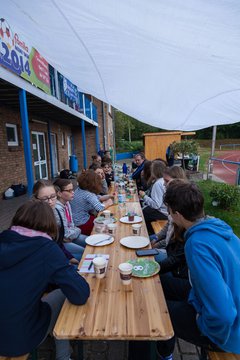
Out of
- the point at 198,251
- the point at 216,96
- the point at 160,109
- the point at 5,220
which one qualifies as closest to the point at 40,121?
the point at 5,220

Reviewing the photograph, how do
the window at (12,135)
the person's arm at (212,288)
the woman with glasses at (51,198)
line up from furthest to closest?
the window at (12,135), the woman with glasses at (51,198), the person's arm at (212,288)

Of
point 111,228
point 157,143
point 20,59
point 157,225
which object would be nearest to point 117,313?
point 111,228

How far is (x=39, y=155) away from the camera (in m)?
9.97

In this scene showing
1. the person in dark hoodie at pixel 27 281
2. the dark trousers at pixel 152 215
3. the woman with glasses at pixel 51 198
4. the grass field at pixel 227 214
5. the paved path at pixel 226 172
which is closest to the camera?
the person in dark hoodie at pixel 27 281

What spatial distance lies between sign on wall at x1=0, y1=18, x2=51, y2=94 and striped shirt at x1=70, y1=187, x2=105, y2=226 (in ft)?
9.84

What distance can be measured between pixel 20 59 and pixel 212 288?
5662 millimetres

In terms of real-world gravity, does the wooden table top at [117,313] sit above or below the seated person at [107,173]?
below

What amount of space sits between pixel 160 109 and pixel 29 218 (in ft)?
8.10

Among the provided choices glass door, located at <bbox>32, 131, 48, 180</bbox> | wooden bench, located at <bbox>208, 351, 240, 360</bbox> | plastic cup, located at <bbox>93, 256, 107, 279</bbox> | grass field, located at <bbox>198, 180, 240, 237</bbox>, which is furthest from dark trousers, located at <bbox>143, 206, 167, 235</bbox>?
glass door, located at <bbox>32, 131, 48, 180</bbox>

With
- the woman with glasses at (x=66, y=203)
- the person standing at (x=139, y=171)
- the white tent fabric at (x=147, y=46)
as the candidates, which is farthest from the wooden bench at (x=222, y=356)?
the person standing at (x=139, y=171)

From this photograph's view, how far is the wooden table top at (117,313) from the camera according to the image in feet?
4.00

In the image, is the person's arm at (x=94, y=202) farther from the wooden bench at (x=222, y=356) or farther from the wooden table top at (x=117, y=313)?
the wooden bench at (x=222, y=356)

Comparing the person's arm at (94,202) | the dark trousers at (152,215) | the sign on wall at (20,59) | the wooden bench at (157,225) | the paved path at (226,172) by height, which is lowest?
the paved path at (226,172)

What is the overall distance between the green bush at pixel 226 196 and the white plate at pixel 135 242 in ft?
13.1
